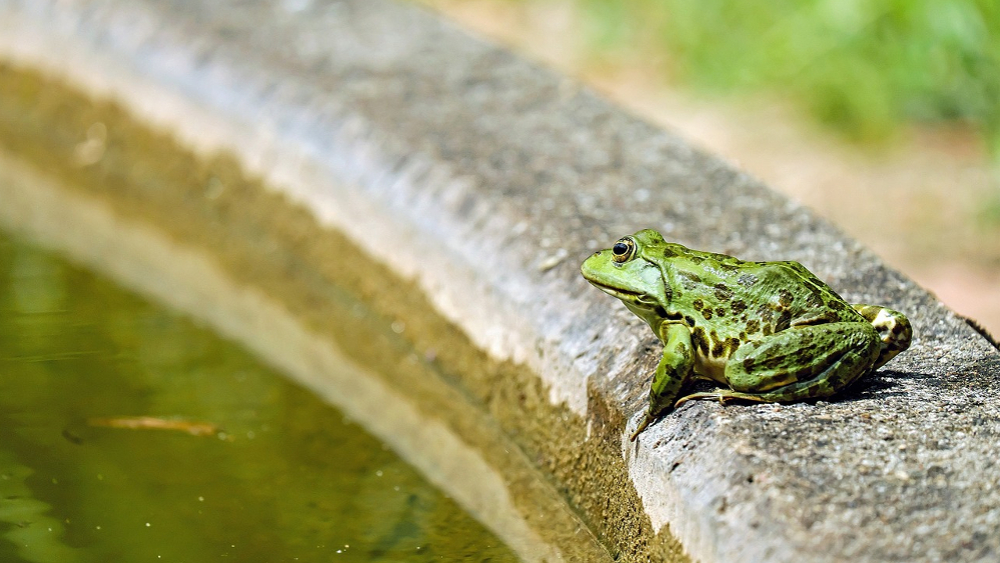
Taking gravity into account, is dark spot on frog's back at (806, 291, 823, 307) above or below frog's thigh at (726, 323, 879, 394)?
above

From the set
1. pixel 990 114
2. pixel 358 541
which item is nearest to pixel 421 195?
pixel 358 541

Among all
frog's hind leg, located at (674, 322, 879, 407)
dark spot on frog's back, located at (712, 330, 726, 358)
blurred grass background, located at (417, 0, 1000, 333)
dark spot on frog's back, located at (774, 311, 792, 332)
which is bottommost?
frog's hind leg, located at (674, 322, 879, 407)

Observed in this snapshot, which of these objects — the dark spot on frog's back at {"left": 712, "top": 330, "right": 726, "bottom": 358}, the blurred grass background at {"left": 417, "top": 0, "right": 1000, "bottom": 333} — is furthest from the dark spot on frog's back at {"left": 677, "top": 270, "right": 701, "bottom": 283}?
the blurred grass background at {"left": 417, "top": 0, "right": 1000, "bottom": 333}

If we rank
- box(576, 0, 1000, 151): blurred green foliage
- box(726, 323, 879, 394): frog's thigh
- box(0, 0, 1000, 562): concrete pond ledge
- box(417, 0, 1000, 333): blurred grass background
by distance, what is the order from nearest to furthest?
box(0, 0, 1000, 562): concrete pond ledge
box(726, 323, 879, 394): frog's thigh
box(417, 0, 1000, 333): blurred grass background
box(576, 0, 1000, 151): blurred green foliage

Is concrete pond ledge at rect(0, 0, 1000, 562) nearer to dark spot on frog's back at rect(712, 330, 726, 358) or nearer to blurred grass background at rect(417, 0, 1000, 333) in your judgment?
dark spot on frog's back at rect(712, 330, 726, 358)

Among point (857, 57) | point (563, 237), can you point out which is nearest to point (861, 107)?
point (857, 57)

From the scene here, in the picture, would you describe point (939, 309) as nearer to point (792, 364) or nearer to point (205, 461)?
point (792, 364)

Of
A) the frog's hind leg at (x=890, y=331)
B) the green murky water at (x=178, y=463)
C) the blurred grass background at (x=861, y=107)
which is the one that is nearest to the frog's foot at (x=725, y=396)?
the frog's hind leg at (x=890, y=331)

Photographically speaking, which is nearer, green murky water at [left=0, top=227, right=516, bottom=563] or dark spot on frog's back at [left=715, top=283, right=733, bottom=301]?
dark spot on frog's back at [left=715, top=283, right=733, bottom=301]

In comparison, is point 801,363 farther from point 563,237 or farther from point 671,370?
point 563,237
